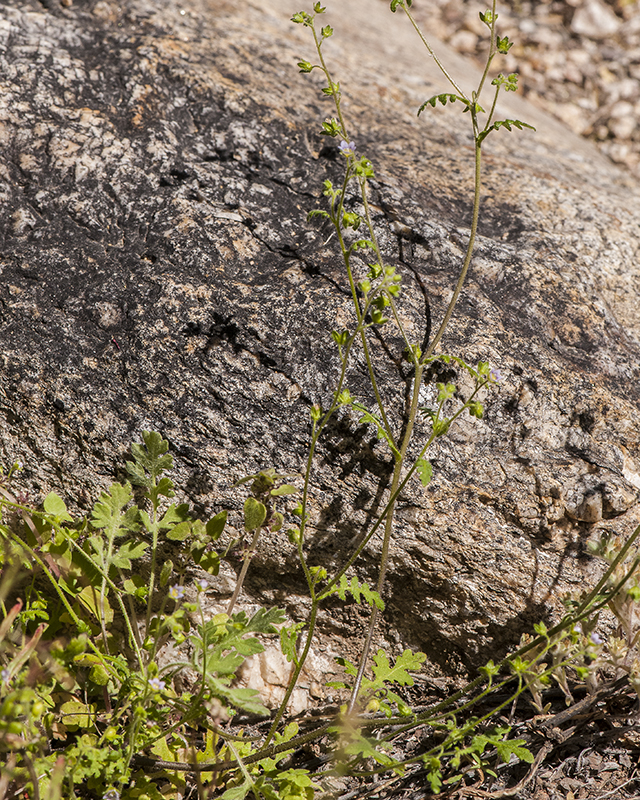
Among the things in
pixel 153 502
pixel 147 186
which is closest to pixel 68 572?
pixel 153 502

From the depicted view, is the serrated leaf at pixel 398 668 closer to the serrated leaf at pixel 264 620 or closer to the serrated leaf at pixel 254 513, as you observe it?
the serrated leaf at pixel 264 620

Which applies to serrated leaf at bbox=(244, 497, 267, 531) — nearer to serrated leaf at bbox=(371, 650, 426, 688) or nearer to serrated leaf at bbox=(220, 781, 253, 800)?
serrated leaf at bbox=(371, 650, 426, 688)

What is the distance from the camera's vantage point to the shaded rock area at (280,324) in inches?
95.3

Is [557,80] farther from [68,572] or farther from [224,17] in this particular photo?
[68,572]

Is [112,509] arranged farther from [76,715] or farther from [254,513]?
[76,715]

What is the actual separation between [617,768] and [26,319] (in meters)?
2.82

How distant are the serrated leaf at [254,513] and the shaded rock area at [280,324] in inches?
10.2

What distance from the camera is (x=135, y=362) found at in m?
2.47

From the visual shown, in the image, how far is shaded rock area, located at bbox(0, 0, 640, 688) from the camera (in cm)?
242

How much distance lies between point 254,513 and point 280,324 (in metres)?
0.79

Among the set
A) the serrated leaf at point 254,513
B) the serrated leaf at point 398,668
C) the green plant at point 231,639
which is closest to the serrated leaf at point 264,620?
the green plant at point 231,639

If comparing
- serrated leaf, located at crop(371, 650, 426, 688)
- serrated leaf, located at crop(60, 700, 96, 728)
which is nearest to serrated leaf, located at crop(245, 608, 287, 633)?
serrated leaf, located at crop(371, 650, 426, 688)

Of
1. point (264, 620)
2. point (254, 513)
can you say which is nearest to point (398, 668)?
point (264, 620)

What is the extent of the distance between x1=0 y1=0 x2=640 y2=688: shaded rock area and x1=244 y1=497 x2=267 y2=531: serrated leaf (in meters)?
0.26
